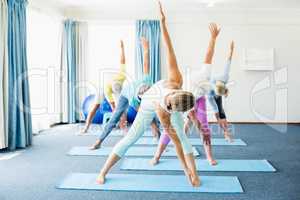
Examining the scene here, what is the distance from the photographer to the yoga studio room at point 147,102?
2908 millimetres

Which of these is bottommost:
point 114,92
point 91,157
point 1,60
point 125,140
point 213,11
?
point 91,157

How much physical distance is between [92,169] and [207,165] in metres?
1.24

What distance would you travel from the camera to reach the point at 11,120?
429cm

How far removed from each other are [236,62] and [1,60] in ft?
15.5

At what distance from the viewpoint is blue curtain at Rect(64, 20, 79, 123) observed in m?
6.69

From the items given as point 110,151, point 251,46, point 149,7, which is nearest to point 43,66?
point 149,7

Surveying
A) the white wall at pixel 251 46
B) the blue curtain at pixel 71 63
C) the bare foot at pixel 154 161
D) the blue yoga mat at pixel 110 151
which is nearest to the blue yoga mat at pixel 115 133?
the blue yoga mat at pixel 110 151

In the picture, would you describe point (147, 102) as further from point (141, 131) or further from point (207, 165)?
point (207, 165)

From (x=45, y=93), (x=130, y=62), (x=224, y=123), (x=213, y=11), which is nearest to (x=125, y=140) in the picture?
(x=224, y=123)

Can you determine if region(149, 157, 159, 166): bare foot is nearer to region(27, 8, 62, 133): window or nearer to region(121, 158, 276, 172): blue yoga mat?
region(121, 158, 276, 172): blue yoga mat

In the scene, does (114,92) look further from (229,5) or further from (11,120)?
(229,5)

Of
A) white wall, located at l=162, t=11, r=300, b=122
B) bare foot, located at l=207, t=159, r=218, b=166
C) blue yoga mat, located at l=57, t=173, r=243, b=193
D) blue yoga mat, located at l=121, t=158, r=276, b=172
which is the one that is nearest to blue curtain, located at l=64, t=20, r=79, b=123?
white wall, located at l=162, t=11, r=300, b=122

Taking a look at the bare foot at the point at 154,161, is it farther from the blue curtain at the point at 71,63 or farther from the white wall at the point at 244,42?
the white wall at the point at 244,42

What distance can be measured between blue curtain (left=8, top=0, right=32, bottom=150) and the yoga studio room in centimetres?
2
